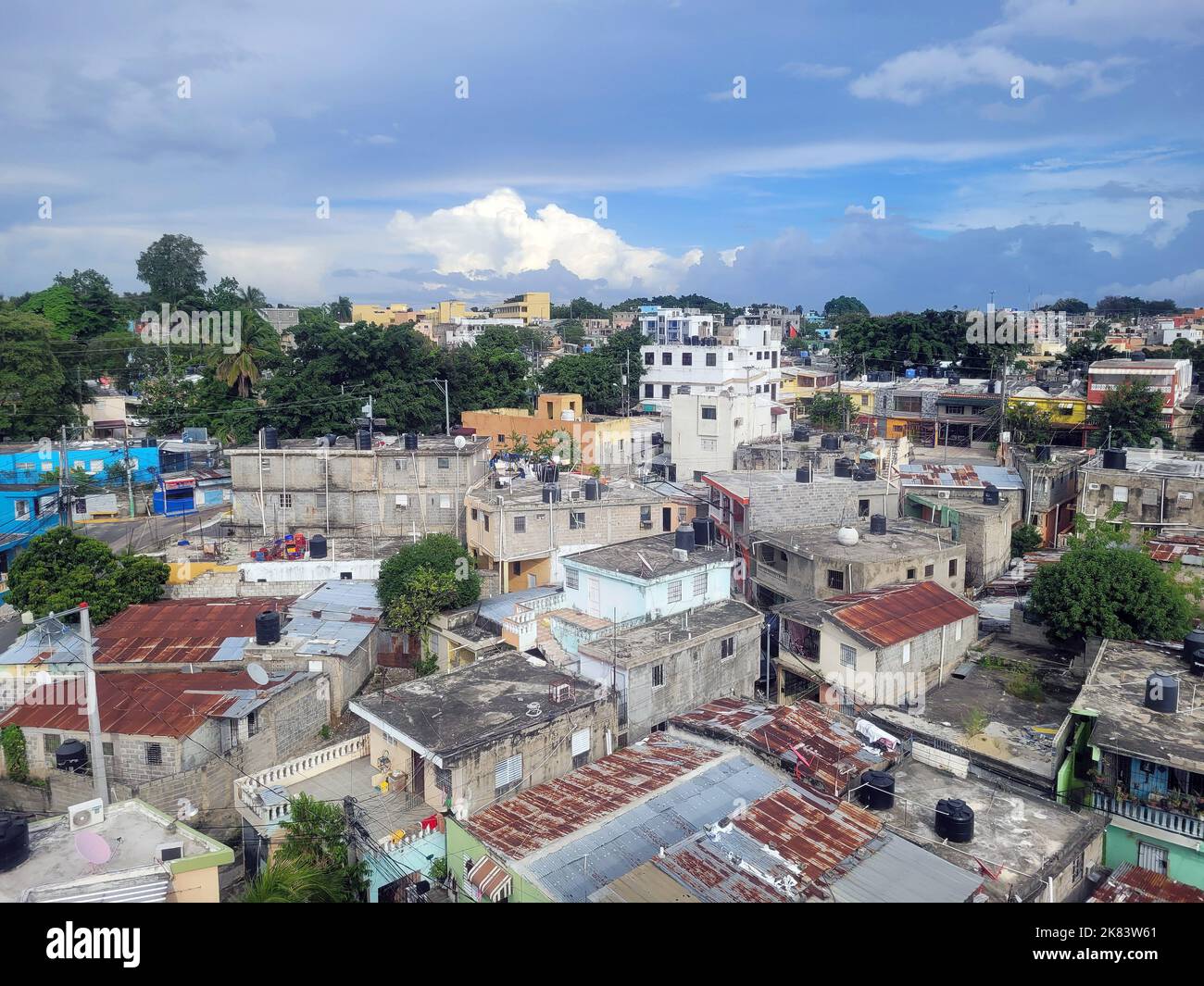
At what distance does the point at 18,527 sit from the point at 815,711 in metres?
31.9

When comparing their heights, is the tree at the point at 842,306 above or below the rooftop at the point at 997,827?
above

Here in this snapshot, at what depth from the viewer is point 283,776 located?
1586 cm

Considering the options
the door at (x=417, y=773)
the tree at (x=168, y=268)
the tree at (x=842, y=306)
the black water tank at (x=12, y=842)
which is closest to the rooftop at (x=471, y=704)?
the door at (x=417, y=773)

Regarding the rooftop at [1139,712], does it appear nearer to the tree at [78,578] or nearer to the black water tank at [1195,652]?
the black water tank at [1195,652]

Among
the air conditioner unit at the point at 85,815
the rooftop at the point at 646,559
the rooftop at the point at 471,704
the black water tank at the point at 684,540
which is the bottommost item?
the rooftop at the point at 471,704

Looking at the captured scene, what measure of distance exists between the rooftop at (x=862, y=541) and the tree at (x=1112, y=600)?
3.74m

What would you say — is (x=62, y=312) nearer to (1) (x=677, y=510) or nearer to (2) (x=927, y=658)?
(1) (x=677, y=510)

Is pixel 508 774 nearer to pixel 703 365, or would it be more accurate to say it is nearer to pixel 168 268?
pixel 703 365

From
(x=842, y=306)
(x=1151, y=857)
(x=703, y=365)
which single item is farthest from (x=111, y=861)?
(x=842, y=306)

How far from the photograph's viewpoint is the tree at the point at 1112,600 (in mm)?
19891

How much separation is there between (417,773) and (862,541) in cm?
1395

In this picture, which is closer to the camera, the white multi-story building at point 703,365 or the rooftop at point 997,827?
the rooftop at point 997,827

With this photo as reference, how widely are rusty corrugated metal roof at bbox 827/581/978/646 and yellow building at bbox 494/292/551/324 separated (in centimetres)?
10549
